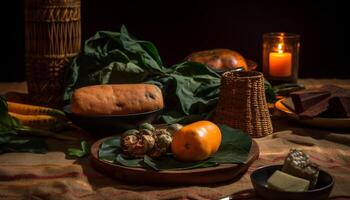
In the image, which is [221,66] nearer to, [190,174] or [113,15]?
[113,15]

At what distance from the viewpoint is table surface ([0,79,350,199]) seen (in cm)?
115

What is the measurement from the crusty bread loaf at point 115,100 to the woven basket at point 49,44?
313 mm

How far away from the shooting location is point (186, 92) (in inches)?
64.7

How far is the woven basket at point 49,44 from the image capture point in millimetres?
1718

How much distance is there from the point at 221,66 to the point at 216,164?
70 cm

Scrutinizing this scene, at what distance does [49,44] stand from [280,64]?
0.68m

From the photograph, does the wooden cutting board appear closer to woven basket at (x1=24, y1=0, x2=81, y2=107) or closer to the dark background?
woven basket at (x1=24, y1=0, x2=81, y2=107)

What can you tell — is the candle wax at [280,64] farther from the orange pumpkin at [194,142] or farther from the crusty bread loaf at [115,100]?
the orange pumpkin at [194,142]

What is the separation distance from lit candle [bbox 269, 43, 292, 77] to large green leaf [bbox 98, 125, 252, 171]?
63 centimetres

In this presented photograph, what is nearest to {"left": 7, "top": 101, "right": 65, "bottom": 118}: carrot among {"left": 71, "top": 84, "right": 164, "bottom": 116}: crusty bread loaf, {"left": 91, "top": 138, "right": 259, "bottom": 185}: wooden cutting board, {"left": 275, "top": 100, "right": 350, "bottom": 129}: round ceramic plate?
{"left": 71, "top": 84, "right": 164, "bottom": 116}: crusty bread loaf

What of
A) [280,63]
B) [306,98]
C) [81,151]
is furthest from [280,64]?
[81,151]

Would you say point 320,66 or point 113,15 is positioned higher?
point 113,15

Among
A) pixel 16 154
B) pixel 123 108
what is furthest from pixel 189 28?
pixel 16 154

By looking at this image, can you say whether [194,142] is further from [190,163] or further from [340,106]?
[340,106]
